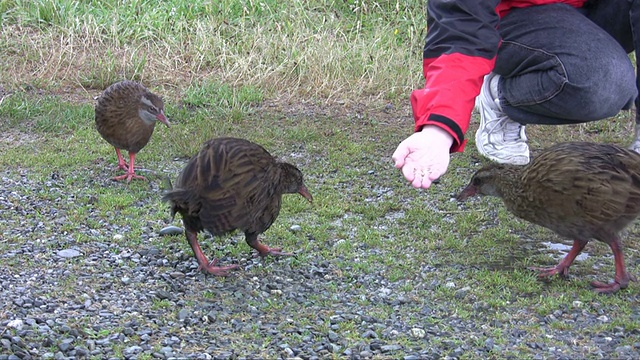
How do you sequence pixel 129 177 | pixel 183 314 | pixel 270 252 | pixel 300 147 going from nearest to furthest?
pixel 183 314
pixel 270 252
pixel 129 177
pixel 300 147

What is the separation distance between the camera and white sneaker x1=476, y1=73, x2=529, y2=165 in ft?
19.2

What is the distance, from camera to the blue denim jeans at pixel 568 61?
491cm

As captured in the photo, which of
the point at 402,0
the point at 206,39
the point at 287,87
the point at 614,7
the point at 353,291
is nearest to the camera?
the point at 353,291

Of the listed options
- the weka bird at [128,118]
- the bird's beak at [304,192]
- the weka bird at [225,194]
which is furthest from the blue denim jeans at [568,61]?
the weka bird at [128,118]

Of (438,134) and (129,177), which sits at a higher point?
(438,134)

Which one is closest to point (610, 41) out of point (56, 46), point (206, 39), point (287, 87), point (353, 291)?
point (353, 291)

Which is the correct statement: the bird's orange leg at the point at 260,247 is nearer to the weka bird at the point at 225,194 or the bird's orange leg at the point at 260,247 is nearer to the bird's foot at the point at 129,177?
the weka bird at the point at 225,194

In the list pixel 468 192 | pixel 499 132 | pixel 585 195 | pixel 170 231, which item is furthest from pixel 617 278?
pixel 170 231

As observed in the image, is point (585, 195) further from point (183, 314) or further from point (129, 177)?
point (129, 177)

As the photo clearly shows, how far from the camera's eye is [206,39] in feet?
27.5

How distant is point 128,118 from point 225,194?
2063mm

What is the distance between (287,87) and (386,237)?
325cm

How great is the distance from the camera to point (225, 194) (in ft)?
14.1

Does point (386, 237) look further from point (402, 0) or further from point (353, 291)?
point (402, 0)
